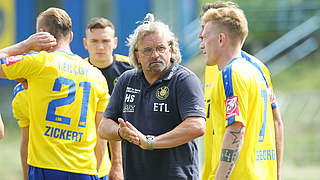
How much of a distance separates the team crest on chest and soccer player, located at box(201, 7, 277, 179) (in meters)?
0.42

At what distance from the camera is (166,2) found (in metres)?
16.6

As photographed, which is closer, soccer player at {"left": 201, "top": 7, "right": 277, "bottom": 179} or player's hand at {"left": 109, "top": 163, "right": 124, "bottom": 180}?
soccer player at {"left": 201, "top": 7, "right": 277, "bottom": 179}

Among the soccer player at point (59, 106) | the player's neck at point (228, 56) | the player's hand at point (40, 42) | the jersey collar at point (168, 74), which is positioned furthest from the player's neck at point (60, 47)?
the player's neck at point (228, 56)

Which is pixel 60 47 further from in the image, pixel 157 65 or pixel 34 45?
pixel 157 65

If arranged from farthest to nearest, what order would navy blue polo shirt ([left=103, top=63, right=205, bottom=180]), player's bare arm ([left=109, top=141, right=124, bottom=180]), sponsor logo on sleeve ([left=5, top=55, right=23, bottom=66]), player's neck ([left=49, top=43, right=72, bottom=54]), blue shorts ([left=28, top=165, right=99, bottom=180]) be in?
→ player's bare arm ([left=109, top=141, right=124, bottom=180]) < player's neck ([left=49, top=43, right=72, bottom=54]) < blue shorts ([left=28, top=165, right=99, bottom=180]) < sponsor logo on sleeve ([left=5, top=55, right=23, bottom=66]) < navy blue polo shirt ([left=103, top=63, right=205, bottom=180])

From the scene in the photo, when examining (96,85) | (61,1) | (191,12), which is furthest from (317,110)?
(96,85)

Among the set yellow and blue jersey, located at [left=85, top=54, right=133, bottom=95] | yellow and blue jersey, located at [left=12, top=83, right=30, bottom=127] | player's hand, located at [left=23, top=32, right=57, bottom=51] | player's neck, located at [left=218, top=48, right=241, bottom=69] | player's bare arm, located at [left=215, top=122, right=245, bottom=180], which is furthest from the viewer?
yellow and blue jersey, located at [left=85, top=54, right=133, bottom=95]

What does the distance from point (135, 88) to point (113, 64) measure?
5.80 feet

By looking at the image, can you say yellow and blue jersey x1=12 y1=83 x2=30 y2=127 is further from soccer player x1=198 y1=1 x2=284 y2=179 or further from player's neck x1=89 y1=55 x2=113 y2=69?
soccer player x1=198 y1=1 x2=284 y2=179

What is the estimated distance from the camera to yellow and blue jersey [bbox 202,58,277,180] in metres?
3.83

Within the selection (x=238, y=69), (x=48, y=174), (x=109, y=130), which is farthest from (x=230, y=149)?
(x=48, y=174)

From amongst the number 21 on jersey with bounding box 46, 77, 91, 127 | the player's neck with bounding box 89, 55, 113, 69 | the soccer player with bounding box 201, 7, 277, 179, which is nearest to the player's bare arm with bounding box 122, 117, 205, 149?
the soccer player with bounding box 201, 7, 277, 179

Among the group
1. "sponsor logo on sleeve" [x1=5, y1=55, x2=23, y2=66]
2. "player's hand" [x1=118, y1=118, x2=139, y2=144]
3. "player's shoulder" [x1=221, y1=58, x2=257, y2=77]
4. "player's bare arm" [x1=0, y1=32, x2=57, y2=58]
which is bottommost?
Result: "player's hand" [x1=118, y1=118, x2=139, y2=144]

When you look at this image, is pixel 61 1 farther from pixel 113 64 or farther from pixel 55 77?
pixel 55 77
